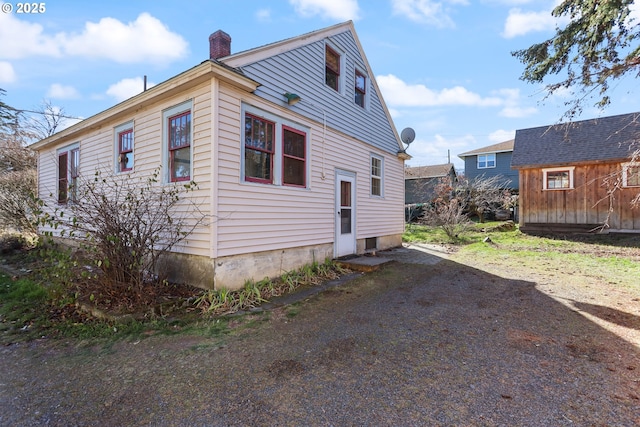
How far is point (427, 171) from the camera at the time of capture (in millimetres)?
29859

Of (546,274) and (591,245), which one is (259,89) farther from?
(591,245)

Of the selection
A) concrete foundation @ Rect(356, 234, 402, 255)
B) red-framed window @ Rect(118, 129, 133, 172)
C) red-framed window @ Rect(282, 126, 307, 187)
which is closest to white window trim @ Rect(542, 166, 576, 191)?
Result: concrete foundation @ Rect(356, 234, 402, 255)

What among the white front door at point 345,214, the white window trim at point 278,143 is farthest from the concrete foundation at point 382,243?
the white window trim at point 278,143

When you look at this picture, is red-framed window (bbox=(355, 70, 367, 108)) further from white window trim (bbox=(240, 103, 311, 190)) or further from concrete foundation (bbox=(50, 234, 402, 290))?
concrete foundation (bbox=(50, 234, 402, 290))

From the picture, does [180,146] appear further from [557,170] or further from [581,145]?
[581,145]

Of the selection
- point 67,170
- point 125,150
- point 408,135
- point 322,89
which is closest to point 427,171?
point 408,135

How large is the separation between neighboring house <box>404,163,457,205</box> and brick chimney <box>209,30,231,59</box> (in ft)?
71.7

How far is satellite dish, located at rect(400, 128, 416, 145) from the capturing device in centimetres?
1112

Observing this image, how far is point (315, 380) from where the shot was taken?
8.42 feet

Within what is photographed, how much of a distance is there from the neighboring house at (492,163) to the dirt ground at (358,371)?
22585mm

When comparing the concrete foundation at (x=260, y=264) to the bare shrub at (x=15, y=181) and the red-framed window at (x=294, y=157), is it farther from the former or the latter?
the bare shrub at (x=15, y=181)

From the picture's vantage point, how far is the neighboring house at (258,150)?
16.4 feet

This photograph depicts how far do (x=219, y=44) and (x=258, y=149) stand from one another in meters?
2.08

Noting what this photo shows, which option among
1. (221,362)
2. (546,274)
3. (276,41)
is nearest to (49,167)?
(276,41)
